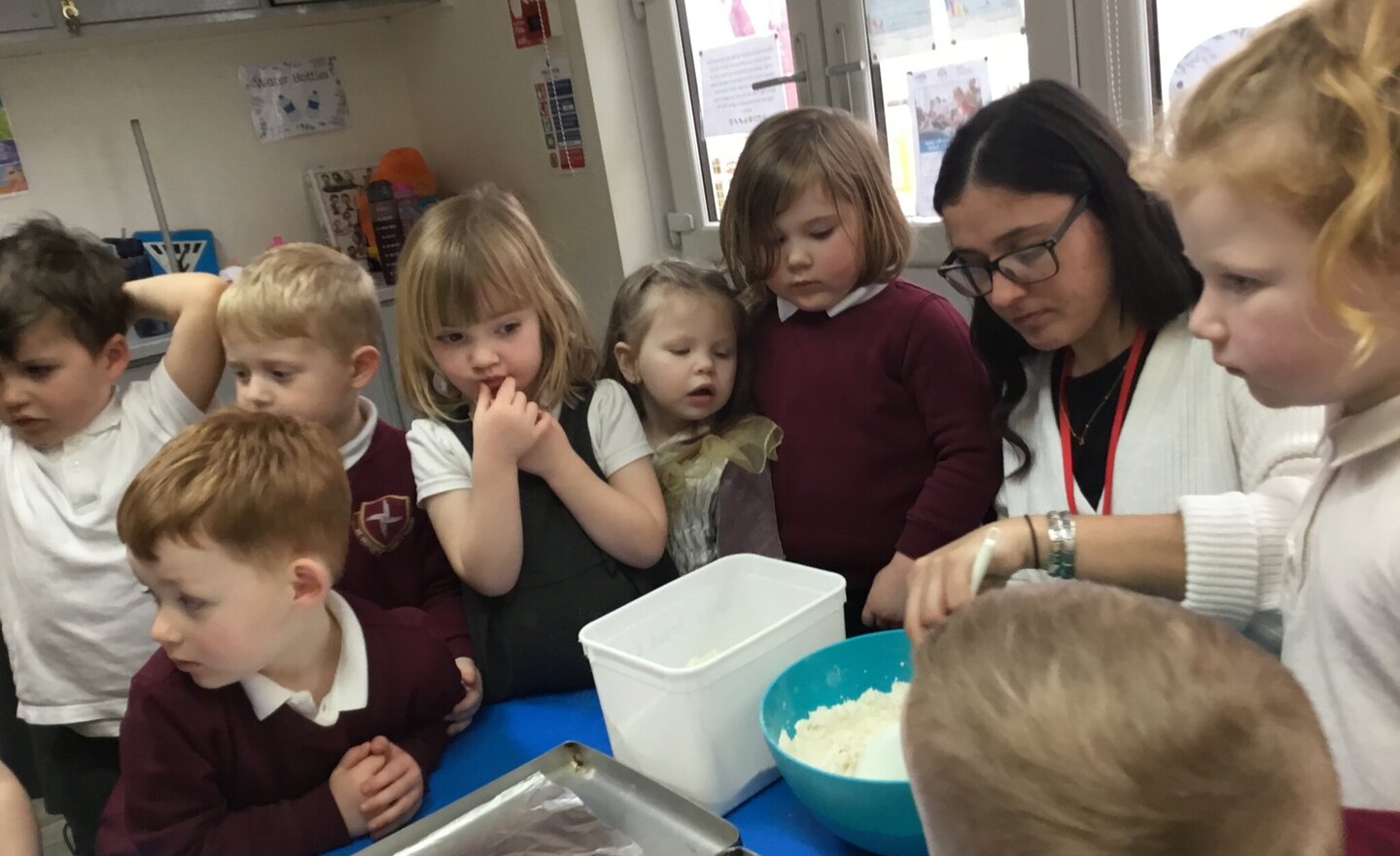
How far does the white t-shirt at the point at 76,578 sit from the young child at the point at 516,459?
48 cm

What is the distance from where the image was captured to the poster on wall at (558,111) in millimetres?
2852

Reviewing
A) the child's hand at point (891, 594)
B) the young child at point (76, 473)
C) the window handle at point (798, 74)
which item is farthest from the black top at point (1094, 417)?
the window handle at point (798, 74)

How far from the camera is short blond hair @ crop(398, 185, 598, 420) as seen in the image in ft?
4.16

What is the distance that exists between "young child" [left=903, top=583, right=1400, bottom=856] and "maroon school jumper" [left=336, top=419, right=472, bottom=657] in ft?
3.25

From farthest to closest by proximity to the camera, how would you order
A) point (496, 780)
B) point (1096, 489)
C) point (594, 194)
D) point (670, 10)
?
1. point (594, 194)
2. point (670, 10)
3. point (1096, 489)
4. point (496, 780)

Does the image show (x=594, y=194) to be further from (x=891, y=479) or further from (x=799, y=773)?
(x=799, y=773)

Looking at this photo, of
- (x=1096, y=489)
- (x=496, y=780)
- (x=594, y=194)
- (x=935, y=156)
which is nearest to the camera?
(x=496, y=780)

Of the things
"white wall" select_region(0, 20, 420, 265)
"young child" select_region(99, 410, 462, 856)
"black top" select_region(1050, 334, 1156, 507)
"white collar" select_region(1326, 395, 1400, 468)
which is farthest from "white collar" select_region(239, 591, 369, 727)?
"white wall" select_region(0, 20, 420, 265)

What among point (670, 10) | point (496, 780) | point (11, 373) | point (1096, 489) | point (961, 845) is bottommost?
point (496, 780)

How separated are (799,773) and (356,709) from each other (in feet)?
1.64

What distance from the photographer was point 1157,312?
108 centimetres

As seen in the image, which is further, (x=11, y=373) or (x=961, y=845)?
(x=11, y=373)

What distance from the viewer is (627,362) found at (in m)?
1.44

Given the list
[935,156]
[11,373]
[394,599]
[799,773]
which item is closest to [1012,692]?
[799,773]
